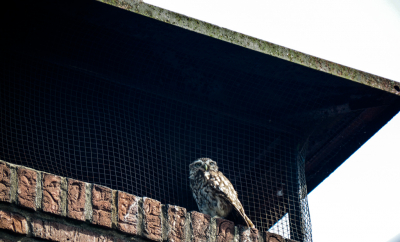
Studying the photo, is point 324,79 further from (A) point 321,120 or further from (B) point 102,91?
(B) point 102,91

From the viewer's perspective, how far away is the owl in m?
4.21

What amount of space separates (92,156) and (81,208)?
1.21 m

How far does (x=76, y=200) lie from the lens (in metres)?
2.98

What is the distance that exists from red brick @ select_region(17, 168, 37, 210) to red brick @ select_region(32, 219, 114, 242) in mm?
104

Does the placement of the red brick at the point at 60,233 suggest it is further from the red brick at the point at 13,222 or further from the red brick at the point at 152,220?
the red brick at the point at 152,220

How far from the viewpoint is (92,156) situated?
4145mm

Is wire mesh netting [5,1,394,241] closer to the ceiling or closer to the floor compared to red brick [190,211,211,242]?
closer to the ceiling

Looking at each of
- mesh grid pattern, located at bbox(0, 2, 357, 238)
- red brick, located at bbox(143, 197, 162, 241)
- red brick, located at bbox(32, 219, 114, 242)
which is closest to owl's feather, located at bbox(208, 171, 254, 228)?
mesh grid pattern, located at bbox(0, 2, 357, 238)

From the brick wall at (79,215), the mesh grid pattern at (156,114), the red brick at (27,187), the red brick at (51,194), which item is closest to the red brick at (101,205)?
the brick wall at (79,215)

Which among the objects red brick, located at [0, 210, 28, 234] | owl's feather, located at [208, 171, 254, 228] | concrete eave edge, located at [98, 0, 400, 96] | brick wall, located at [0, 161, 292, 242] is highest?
concrete eave edge, located at [98, 0, 400, 96]

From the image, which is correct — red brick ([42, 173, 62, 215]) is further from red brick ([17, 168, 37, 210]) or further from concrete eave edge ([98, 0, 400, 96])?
concrete eave edge ([98, 0, 400, 96])

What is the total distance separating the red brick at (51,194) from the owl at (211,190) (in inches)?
61.1

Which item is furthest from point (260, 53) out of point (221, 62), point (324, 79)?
point (324, 79)

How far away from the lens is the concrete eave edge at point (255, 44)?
10.9ft
